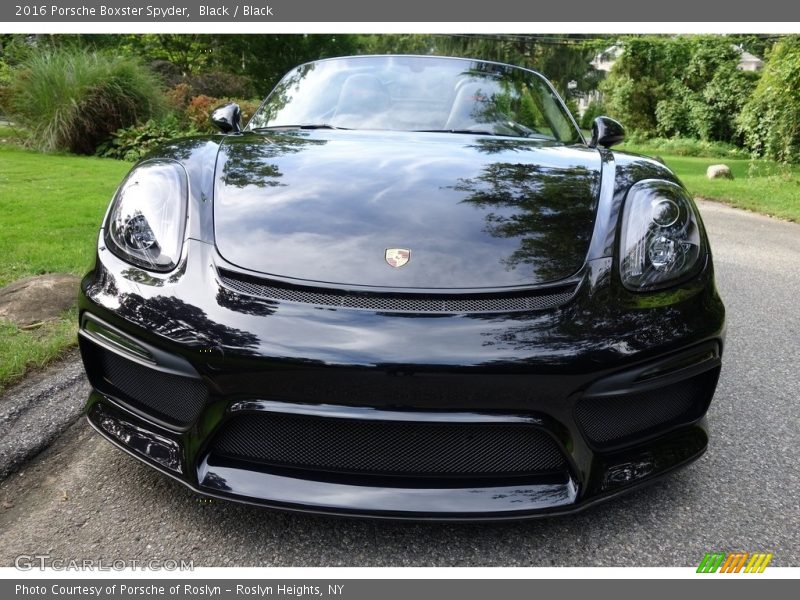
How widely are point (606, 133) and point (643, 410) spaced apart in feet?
5.24

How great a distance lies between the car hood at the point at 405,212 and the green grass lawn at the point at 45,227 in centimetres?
93

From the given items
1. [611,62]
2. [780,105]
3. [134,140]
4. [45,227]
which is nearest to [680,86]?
[780,105]

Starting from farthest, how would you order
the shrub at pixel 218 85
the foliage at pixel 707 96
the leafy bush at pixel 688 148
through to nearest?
the foliage at pixel 707 96 < the leafy bush at pixel 688 148 < the shrub at pixel 218 85

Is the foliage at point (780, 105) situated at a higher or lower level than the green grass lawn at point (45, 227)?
higher

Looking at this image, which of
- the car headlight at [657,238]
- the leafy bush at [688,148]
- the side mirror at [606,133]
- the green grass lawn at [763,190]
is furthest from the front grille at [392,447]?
the leafy bush at [688,148]

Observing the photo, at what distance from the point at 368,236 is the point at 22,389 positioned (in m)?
1.54

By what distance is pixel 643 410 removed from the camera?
1.67 m

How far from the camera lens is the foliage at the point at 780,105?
28.3ft

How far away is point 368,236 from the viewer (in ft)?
5.86

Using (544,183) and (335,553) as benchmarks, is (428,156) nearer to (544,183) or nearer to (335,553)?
(544,183)

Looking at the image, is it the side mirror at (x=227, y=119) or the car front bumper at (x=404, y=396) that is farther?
the side mirror at (x=227, y=119)

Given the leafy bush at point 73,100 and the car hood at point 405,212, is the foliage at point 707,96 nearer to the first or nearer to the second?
the leafy bush at point 73,100

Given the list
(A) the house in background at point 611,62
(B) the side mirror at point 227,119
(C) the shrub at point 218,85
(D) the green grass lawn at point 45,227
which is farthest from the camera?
(A) the house in background at point 611,62

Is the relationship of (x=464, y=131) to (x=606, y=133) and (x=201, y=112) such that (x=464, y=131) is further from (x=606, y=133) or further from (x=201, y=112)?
(x=201, y=112)
